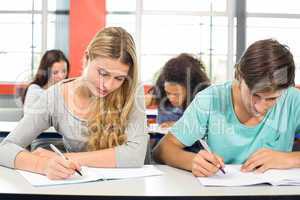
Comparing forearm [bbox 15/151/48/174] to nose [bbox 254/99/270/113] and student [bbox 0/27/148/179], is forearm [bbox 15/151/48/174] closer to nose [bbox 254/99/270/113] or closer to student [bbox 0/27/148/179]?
student [bbox 0/27/148/179]

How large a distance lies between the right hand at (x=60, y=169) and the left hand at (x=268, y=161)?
1.89ft

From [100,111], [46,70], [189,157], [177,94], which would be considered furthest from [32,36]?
[189,157]

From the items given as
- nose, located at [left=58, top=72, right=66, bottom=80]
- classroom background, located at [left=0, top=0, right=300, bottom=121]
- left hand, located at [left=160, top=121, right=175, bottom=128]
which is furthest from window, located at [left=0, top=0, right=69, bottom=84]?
left hand, located at [left=160, top=121, right=175, bottom=128]

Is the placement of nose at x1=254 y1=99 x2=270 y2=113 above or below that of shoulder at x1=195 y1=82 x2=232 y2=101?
below

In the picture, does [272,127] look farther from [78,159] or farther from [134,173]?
[78,159]

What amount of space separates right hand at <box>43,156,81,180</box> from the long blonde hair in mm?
387

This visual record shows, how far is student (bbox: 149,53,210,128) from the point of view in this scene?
3.08 m

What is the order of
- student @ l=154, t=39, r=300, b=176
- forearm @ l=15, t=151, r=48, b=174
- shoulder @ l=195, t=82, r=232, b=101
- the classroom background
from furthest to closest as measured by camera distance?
the classroom background
shoulder @ l=195, t=82, r=232, b=101
student @ l=154, t=39, r=300, b=176
forearm @ l=15, t=151, r=48, b=174

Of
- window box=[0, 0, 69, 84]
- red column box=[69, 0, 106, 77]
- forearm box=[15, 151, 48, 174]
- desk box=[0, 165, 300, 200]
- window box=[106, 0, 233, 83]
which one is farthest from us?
window box=[106, 0, 233, 83]

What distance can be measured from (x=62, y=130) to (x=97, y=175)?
439 millimetres

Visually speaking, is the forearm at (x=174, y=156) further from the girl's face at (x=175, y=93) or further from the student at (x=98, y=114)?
the girl's face at (x=175, y=93)

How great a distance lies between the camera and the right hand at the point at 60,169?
125 cm

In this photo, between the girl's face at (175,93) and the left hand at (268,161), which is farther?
the girl's face at (175,93)

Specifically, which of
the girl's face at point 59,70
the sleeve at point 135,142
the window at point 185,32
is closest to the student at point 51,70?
the girl's face at point 59,70
